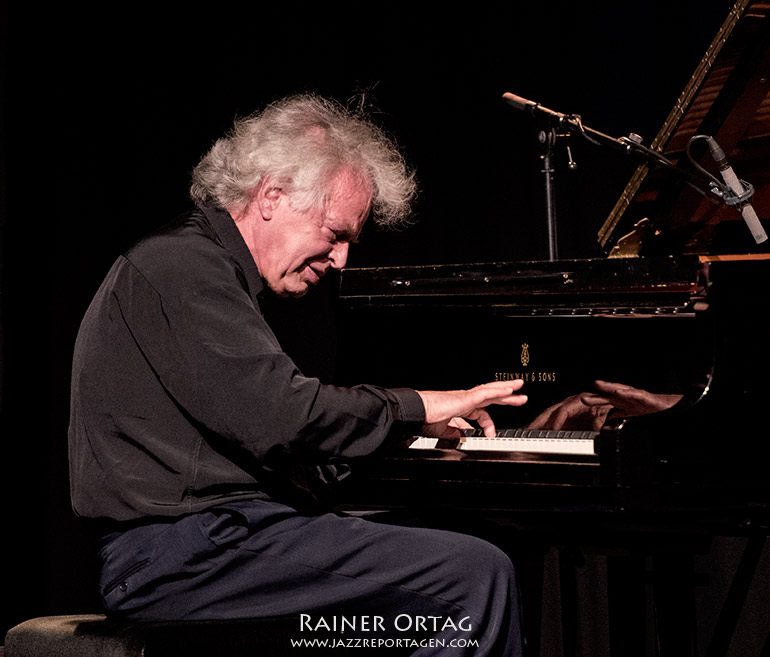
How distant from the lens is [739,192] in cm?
217

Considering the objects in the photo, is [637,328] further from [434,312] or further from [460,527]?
[460,527]

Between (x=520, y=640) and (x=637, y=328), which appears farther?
(x=637, y=328)

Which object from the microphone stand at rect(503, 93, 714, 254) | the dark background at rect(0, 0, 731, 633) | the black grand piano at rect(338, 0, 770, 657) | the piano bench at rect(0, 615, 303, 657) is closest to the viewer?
the piano bench at rect(0, 615, 303, 657)

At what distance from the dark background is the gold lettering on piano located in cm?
134

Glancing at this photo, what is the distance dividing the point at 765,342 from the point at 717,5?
1996mm

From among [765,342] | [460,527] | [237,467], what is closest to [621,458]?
[765,342]

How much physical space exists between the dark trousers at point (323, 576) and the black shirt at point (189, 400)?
0.06 m

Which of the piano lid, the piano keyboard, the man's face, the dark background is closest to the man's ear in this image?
A: the man's face

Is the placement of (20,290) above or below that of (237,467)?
below

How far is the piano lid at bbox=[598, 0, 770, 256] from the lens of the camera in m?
2.13

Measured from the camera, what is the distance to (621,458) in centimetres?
170

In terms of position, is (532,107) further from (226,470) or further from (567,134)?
(226,470)

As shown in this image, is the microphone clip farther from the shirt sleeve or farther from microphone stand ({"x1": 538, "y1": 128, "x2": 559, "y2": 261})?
the shirt sleeve

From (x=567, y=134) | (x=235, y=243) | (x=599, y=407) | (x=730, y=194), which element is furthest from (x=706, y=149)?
(x=235, y=243)
